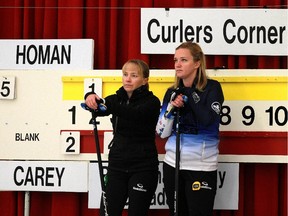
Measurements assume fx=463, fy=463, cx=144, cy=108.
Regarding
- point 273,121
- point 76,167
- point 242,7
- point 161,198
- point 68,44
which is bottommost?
point 161,198

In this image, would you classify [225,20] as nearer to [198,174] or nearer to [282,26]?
[282,26]

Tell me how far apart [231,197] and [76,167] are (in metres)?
0.88

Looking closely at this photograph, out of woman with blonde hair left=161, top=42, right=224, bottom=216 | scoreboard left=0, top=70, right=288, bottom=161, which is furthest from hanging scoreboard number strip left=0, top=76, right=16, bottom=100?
woman with blonde hair left=161, top=42, right=224, bottom=216

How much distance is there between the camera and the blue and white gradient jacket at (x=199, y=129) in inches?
82.1

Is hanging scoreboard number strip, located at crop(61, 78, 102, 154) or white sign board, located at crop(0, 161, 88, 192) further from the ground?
hanging scoreboard number strip, located at crop(61, 78, 102, 154)

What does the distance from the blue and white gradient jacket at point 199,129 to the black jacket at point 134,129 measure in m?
0.12

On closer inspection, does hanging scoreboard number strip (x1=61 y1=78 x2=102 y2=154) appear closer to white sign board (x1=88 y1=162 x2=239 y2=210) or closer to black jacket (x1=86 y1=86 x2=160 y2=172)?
white sign board (x1=88 y1=162 x2=239 y2=210)

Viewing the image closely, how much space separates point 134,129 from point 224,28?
830mm

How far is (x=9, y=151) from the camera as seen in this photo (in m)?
2.64

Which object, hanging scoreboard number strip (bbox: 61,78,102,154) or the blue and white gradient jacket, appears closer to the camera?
the blue and white gradient jacket

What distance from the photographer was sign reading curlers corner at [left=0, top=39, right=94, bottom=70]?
2.61 m

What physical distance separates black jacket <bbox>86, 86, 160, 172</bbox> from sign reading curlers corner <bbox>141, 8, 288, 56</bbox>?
52 centimetres

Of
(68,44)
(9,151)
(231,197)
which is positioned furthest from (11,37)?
(231,197)

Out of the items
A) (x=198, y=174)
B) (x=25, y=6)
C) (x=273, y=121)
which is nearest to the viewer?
(x=198, y=174)
